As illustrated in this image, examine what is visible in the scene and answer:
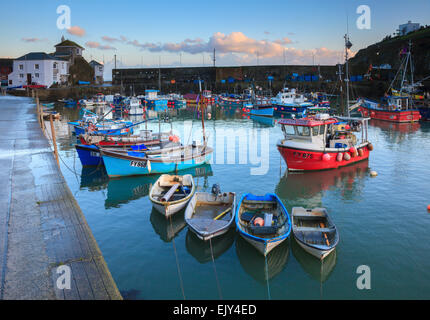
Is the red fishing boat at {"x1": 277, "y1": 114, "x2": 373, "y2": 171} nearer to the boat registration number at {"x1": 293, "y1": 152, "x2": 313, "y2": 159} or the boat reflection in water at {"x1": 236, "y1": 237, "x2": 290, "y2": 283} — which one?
the boat registration number at {"x1": 293, "y1": 152, "x2": 313, "y2": 159}

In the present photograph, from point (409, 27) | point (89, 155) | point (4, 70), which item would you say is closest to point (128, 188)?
point (89, 155)

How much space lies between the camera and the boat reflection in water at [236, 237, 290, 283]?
33.5ft

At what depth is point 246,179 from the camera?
19953mm

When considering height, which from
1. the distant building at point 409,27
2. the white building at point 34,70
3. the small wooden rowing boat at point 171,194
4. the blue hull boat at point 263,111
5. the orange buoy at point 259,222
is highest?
the distant building at point 409,27

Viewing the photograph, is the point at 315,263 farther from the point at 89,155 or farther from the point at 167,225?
the point at 89,155

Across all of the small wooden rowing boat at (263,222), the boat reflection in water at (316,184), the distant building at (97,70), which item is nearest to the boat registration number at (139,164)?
the boat reflection in water at (316,184)

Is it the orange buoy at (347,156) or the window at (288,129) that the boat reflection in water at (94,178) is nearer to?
the window at (288,129)

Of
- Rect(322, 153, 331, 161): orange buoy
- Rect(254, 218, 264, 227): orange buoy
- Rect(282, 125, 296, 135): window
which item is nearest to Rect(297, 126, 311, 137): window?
Rect(282, 125, 296, 135): window

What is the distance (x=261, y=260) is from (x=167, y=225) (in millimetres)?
4591

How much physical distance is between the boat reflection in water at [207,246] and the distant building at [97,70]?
105069 millimetres

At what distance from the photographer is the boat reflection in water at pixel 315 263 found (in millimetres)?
10086

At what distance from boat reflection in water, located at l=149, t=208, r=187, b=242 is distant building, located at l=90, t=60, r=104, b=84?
10238 cm
